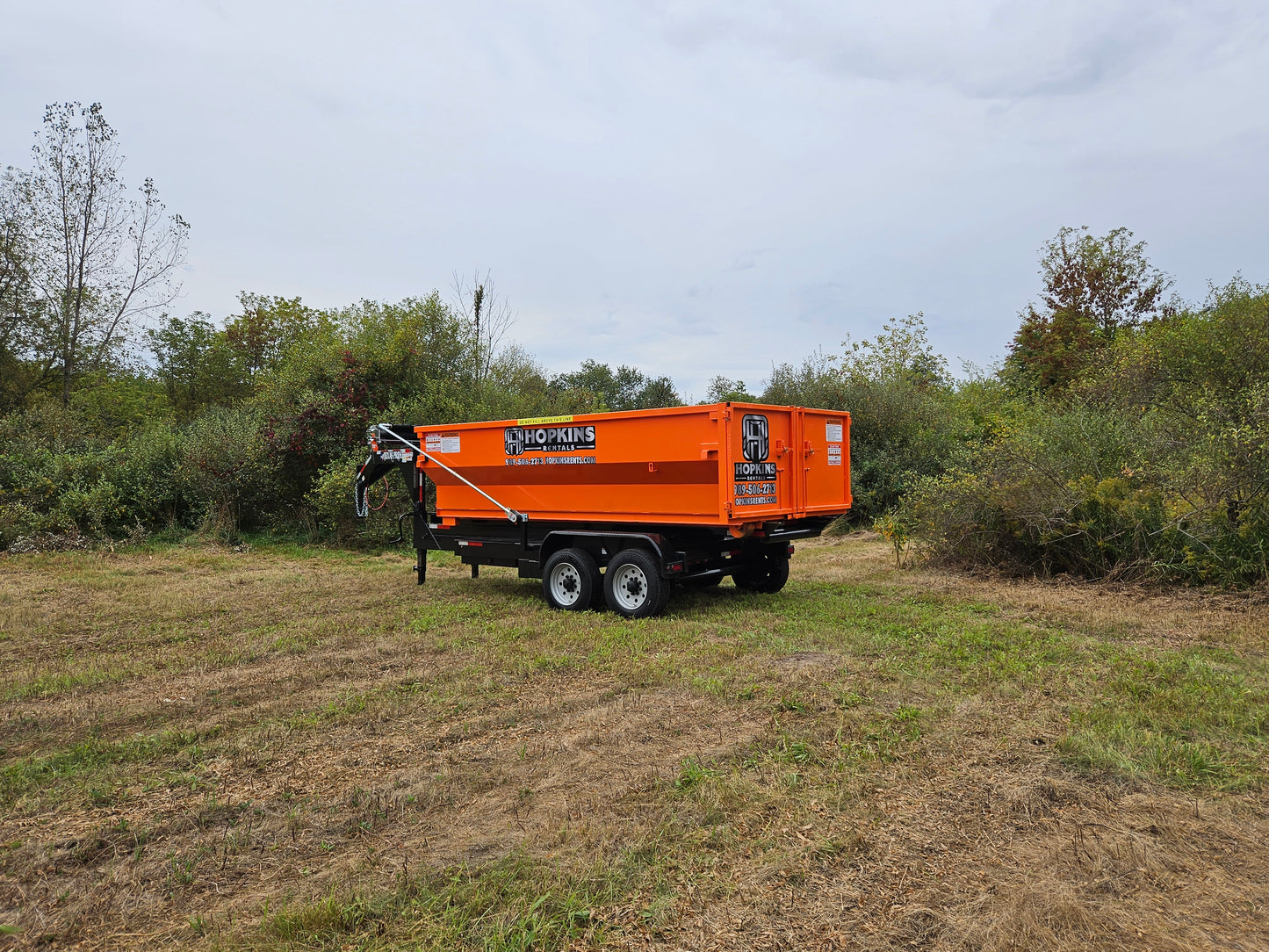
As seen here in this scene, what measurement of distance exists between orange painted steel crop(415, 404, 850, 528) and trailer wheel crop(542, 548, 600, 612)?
471mm

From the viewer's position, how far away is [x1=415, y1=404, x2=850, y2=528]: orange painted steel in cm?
830

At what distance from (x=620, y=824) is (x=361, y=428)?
1578cm

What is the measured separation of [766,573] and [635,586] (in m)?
2.26

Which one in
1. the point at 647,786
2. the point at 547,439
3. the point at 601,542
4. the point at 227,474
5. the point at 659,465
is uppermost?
the point at 547,439

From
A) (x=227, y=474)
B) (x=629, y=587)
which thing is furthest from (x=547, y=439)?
(x=227, y=474)

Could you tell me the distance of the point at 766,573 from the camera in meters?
10.4

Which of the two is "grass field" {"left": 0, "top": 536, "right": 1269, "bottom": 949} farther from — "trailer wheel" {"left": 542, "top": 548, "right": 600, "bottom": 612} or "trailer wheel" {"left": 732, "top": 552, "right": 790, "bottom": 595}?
"trailer wheel" {"left": 732, "top": 552, "right": 790, "bottom": 595}

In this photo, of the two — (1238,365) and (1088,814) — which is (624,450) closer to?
(1088,814)

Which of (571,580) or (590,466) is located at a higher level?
(590,466)

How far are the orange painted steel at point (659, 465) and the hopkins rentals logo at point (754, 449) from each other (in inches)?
0.5

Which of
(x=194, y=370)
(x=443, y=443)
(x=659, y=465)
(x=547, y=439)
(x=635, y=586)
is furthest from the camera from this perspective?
(x=194, y=370)

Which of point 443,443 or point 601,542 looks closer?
point 601,542

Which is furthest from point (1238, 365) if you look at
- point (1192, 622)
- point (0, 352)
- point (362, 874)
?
point (0, 352)

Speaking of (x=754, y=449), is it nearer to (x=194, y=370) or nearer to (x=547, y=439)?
(x=547, y=439)
